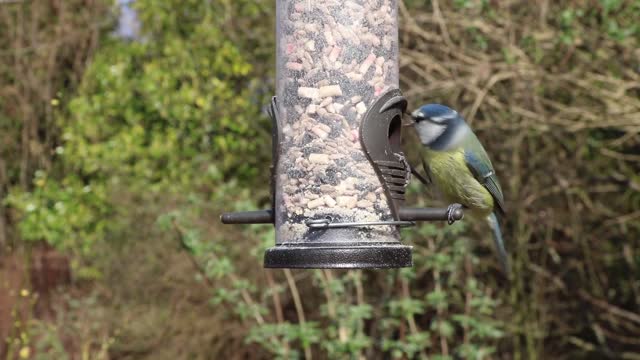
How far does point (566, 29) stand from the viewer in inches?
265

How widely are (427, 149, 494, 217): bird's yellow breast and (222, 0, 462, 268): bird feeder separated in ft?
1.34

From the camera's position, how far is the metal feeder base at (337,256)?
147 inches

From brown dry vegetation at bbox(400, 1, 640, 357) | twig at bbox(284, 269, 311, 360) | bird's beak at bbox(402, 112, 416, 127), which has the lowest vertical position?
twig at bbox(284, 269, 311, 360)

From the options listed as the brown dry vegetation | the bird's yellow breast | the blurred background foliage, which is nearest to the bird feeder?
the bird's yellow breast

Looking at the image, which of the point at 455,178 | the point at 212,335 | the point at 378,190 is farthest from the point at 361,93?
the point at 212,335

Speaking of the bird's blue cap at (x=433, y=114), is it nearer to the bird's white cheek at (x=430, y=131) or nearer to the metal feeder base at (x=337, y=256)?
the bird's white cheek at (x=430, y=131)

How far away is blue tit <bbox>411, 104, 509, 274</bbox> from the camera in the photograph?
434cm

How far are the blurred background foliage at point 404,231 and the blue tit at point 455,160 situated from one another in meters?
2.37

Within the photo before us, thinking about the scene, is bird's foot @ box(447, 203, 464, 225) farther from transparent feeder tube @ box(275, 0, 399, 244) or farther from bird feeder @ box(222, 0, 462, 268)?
transparent feeder tube @ box(275, 0, 399, 244)

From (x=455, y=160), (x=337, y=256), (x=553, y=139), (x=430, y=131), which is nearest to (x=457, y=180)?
(x=455, y=160)

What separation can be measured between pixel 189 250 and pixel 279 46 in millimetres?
3326

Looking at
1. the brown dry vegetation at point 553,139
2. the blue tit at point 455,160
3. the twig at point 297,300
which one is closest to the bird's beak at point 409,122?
the blue tit at point 455,160

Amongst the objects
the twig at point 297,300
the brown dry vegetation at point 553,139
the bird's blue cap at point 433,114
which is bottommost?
the twig at point 297,300

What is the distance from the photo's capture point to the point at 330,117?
3934mm
